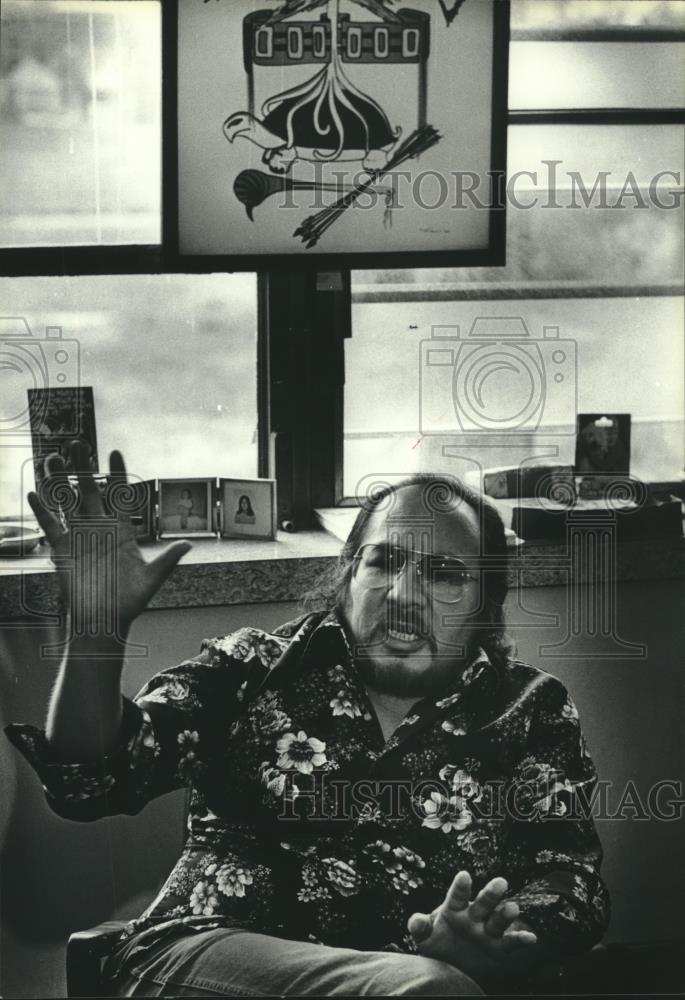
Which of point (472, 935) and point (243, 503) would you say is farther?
point (243, 503)

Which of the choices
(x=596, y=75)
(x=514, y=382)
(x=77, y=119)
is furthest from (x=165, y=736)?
(x=596, y=75)

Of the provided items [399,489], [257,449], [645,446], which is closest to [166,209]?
[257,449]

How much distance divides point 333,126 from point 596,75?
1.40 ft

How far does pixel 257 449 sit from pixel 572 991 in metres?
1.00

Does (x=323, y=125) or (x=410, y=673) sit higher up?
(x=323, y=125)

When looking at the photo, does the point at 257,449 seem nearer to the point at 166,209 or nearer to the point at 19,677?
the point at 166,209

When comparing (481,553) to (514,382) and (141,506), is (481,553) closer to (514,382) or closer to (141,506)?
(514,382)

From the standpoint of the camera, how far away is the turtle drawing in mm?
1848

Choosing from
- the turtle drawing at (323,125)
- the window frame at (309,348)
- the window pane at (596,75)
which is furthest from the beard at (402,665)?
the window pane at (596,75)

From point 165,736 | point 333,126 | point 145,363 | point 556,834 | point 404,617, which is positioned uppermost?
point 333,126

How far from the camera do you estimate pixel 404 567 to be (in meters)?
1.90

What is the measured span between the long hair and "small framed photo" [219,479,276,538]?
142 millimetres

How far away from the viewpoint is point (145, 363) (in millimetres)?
1881

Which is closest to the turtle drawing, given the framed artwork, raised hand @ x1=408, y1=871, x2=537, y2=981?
the framed artwork
